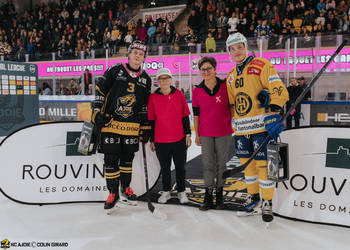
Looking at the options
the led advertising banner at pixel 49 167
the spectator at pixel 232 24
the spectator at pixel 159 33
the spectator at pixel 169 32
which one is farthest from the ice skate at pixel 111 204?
the spectator at pixel 169 32

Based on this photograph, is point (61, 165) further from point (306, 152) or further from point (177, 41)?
point (177, 41)

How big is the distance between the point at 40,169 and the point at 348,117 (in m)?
5.24

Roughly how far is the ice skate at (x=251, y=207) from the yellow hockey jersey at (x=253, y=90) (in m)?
0.58

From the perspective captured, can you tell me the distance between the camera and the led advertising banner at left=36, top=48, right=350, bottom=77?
20.6 ft

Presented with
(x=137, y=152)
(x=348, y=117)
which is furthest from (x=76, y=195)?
(x=348, y=117)

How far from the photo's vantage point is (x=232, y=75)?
103 inches

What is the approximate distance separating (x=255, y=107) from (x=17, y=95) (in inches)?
206

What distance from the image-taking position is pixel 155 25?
12.8 m

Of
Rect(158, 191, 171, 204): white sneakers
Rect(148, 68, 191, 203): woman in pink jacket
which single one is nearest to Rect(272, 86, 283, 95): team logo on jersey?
Result: Rect(148, 68, 191, 203): woman in pink jacket

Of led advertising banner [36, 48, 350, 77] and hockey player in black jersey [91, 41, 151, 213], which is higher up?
led advertising banner [36, 48, 350, 77]

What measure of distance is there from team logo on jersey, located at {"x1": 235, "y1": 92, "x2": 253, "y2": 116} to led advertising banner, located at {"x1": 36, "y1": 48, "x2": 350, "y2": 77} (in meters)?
1.77

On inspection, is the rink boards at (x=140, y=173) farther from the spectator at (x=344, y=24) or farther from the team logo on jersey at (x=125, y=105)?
the spectator at (x=344, y=24)

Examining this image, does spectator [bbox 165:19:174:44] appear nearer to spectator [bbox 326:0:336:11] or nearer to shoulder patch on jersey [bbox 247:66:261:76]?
spectator [bbox 326:0:336:11]

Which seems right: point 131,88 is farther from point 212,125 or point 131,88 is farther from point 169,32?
point 169,32
